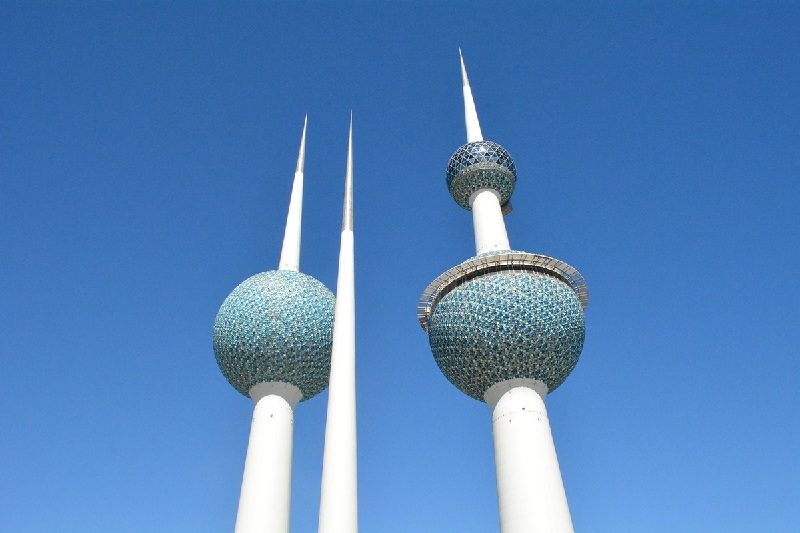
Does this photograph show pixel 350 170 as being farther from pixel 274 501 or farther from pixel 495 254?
pixel 274 501

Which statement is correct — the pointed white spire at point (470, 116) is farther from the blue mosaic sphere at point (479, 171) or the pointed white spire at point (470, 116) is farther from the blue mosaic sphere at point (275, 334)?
the blue mosaic sphere at point (275, 334)

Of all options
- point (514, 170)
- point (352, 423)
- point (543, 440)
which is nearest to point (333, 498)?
point (352, 423)

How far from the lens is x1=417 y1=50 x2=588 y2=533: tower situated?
2788 centimetres

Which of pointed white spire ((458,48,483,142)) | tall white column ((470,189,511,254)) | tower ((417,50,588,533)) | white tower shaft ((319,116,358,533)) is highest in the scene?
pointed white spire ((458,48,483,142))

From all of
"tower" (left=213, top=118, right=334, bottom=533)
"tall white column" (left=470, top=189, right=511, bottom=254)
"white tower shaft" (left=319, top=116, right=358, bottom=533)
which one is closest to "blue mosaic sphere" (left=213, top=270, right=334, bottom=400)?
"tower" (left=213, top=118, right=334, bottom=533)

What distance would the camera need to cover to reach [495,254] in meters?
33.8

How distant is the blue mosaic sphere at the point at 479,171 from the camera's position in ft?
137

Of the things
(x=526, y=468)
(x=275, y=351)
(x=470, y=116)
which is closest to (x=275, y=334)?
(x=275, y=351)

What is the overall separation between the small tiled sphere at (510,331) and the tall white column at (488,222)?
11.1 feet

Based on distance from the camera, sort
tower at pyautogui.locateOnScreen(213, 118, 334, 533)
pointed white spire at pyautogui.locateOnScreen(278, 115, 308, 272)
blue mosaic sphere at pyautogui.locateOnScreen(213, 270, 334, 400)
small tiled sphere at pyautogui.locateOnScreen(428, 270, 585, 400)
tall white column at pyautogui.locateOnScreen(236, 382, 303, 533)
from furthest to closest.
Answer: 1. pointed white spire at pyautogui.locateOnScreen(278, 115, 308, 272)
2. blue mosaic sphere at pyautogui.locateOnScreen(213, 270, 334, 400)
3. tower at pyautogui.locateOnScreen(213, 118, 334, 533)
4. small tiled sphere at pyautogui.locateOnScreen(428, 270, 585, 400)
5. tall white column at pyautogui.locateOnScreen(236, 382, 303, 533)

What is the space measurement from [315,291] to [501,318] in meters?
12.5

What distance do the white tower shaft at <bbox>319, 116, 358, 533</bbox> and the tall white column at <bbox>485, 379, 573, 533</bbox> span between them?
23.0 ft

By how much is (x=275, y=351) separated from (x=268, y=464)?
257 inches

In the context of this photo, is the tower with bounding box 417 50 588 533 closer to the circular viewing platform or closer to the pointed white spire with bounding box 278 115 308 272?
the circular viewing platform
